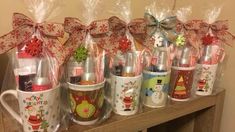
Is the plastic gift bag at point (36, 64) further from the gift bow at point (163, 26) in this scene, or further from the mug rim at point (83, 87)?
the gift bow at point (163, 26)

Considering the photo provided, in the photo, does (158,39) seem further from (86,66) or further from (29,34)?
(29,34)

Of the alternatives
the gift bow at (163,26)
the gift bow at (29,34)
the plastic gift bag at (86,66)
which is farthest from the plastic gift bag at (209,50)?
the gift bow at (29,34)

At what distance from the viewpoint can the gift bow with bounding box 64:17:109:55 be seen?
63cm

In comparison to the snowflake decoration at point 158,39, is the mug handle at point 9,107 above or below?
below

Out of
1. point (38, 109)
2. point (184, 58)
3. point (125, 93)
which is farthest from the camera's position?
point (184, 58)

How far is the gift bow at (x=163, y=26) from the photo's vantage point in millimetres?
756

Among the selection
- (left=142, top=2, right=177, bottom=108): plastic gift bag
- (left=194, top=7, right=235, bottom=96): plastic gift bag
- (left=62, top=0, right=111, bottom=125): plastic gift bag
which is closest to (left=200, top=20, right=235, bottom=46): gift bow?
(left=194, top=7, right=235, bottom=96): plastic gift bag

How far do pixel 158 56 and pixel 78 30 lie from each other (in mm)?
220

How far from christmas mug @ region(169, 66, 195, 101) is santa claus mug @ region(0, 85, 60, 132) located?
1.10 ft

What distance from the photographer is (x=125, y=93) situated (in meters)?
0.69

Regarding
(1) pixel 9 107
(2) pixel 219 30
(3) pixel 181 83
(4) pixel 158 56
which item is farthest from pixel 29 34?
(2) pixel 219 30

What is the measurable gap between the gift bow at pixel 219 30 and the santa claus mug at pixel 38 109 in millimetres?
469

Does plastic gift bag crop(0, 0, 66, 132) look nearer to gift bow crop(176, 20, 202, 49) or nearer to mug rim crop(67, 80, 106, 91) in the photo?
mug rim crop(67, 80, 106, 91)

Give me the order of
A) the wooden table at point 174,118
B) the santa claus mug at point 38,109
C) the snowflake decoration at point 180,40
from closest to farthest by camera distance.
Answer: the santa claus mug at point 38,109
the wooden table at point 174,118
the snowflake decoration at point 180,40
